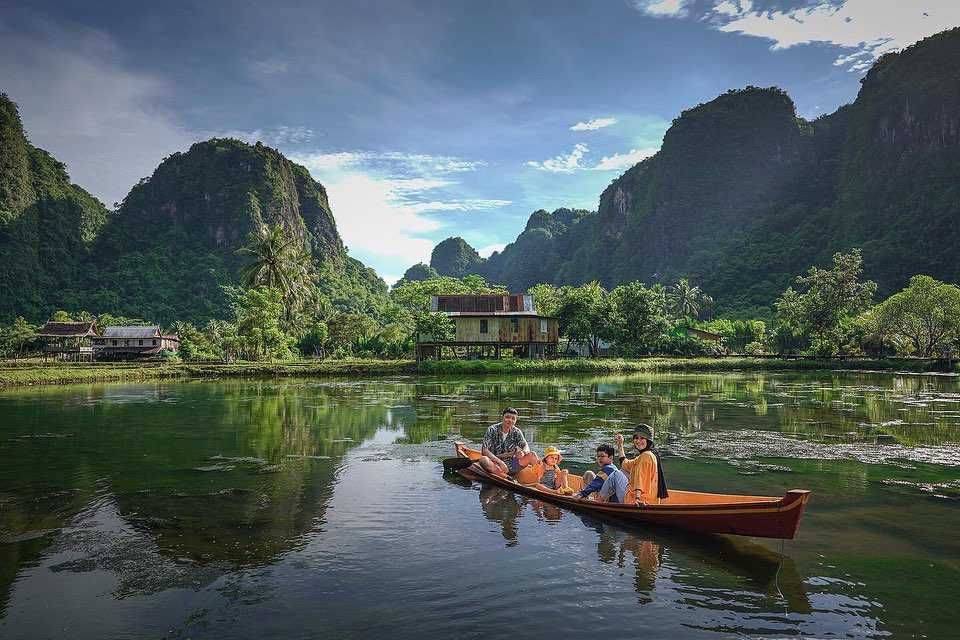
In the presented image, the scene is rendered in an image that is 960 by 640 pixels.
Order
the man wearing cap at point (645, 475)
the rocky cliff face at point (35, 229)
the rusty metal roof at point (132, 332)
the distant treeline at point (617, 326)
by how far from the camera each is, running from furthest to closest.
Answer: the rocky cliff face at point (35, 229)
the rusty metal roof at point (132, 332)
the distant treeline at point (617, 326)
the man wearing cap at point (645, 475)

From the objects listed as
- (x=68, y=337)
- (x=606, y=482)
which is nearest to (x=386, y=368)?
(x=606, y=482)

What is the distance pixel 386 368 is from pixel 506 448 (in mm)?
36230

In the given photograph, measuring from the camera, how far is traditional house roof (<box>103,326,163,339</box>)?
247 ft

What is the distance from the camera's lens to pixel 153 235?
13488 centimetres

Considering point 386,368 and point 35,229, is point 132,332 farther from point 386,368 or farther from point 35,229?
point 35,229

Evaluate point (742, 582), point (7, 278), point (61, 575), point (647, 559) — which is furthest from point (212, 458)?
point (7, 278)

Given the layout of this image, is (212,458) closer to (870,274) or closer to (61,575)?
(61,575)

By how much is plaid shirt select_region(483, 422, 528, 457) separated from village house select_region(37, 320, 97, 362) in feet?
230

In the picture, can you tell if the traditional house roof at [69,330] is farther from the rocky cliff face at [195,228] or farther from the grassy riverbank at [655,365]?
the grassy riverbank at [655,365]

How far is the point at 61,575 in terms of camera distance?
7.52 meters

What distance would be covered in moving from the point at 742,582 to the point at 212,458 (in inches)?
479

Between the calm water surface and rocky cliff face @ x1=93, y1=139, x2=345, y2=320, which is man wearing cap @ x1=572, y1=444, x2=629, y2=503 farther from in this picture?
rocky cliff face @ x1=93, y1=139, x2=345, y2=320

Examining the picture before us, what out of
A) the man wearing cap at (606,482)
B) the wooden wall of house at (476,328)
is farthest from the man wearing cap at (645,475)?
the wooden wall of house at (476,328)

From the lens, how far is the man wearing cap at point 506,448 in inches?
474
